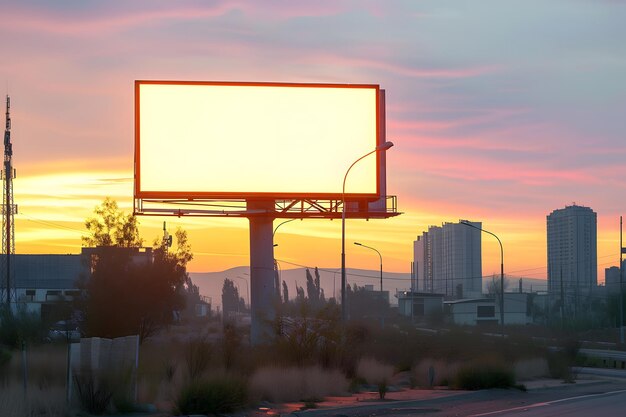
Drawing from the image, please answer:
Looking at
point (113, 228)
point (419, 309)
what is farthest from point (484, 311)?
point (113, 228)

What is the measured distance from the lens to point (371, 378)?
3419cm

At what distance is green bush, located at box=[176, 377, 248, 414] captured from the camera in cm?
2177

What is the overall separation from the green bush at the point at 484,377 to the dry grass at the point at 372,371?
3235mm

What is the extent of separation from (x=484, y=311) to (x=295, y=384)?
9137 cm

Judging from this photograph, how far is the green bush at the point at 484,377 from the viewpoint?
100ft

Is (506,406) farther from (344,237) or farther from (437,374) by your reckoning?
(344,237)

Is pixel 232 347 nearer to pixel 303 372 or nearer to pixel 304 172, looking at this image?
pixel 303 372

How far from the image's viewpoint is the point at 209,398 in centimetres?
2192

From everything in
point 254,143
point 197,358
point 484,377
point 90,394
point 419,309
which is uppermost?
point 254,143

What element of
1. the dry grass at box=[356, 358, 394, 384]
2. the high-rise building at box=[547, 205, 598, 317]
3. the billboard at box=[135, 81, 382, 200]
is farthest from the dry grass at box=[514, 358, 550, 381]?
the high-rise building at box=[547, 205, 598, 317]

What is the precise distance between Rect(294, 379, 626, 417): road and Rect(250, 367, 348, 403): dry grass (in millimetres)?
2715

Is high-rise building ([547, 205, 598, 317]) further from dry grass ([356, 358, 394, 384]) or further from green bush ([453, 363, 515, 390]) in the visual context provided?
green bush ([453, 363, 515, 390])

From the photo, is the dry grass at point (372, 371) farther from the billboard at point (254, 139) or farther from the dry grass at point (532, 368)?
the billboard at point (254, 139)

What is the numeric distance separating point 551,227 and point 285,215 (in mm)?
161730
